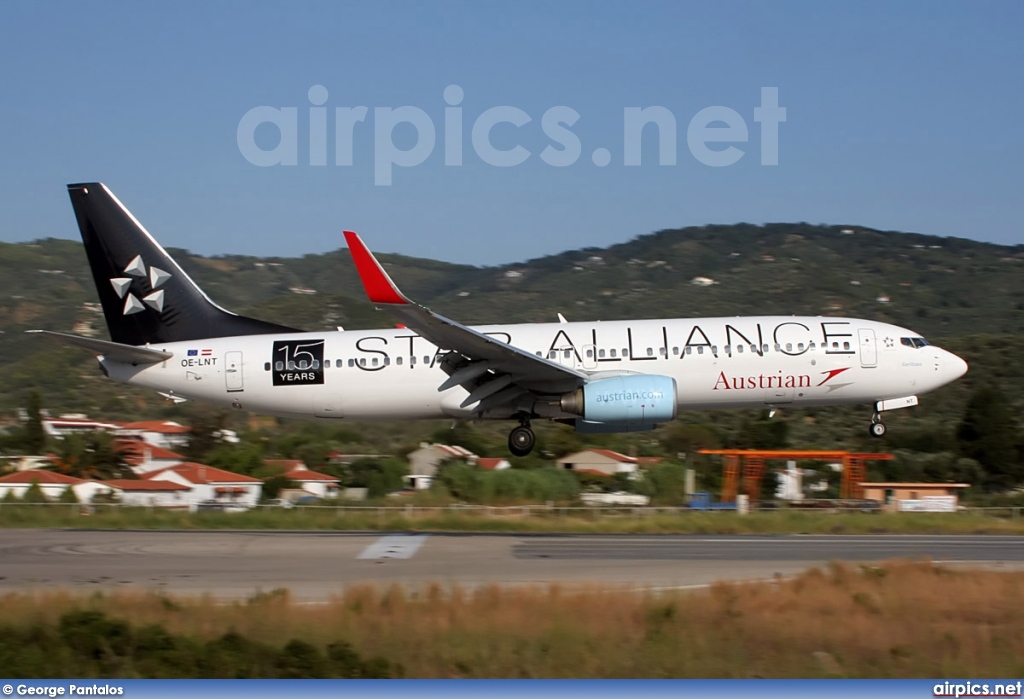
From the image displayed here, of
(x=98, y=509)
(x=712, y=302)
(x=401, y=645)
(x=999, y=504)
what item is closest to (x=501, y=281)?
(x=712, y=302)

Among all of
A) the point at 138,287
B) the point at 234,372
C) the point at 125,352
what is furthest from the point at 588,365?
the point at 138,287

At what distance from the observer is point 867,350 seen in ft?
90.2

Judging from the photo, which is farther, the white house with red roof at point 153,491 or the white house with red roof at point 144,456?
the white house with red roof at point 144,456

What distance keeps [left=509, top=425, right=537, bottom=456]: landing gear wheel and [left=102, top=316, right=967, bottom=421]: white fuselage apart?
1.63 feet

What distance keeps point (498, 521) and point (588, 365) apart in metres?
7.03

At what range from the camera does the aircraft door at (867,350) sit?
27.4m

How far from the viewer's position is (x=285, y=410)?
2842 cm

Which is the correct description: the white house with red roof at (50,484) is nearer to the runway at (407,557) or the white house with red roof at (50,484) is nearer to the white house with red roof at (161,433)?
the white house with red roof at (161,433)

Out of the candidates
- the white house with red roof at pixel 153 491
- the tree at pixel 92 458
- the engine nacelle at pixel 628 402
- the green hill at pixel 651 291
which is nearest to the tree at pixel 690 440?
the green hill at pixel 651 291

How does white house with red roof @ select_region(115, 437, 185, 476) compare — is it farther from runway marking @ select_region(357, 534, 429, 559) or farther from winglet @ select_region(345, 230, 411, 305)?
winglet @ select_region(345, 230, 411, 305)

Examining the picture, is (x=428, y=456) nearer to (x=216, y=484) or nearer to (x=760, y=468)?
(x=216, y=484)

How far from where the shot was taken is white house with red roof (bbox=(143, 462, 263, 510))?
55.7 meters

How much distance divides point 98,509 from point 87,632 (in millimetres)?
25276

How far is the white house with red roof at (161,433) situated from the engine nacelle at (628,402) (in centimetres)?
4974
